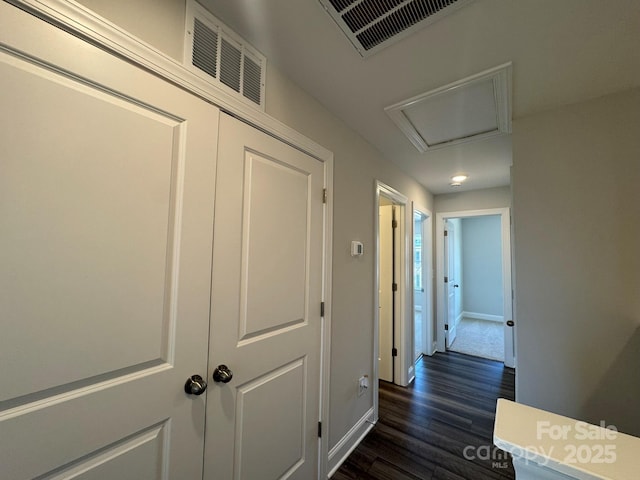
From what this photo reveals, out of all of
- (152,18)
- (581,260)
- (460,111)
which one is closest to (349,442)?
(581,260)

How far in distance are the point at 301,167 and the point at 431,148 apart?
1529 mm

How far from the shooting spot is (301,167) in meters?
1.45

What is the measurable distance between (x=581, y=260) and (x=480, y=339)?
3670 millimetres

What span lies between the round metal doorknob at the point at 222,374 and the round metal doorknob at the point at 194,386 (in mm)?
66

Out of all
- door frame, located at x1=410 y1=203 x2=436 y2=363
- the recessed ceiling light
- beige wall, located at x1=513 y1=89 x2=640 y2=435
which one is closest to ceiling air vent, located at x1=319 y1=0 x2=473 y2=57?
beige wall, located at x1=513 y1=89 x2=640 y2=435

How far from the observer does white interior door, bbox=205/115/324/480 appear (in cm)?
106

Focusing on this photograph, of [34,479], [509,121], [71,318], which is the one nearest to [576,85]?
[509,121]

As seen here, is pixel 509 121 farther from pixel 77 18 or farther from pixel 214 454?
pixel 214 454

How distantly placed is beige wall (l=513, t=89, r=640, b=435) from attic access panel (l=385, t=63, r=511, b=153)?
265 millimetres

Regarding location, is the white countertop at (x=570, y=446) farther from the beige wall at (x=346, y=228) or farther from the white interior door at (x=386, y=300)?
the white interior door at (x=386, y=300)

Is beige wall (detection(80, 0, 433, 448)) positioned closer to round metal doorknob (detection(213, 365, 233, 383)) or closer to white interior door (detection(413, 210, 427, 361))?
round metal doorknob (detection(213, 365, 233, 383))

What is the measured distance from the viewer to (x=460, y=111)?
5.66 ft

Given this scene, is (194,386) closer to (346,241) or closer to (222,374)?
(222,374)

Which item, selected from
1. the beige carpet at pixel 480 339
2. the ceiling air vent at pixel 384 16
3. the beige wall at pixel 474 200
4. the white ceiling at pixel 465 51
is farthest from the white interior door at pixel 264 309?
the beige carpet at pixel 480 339
